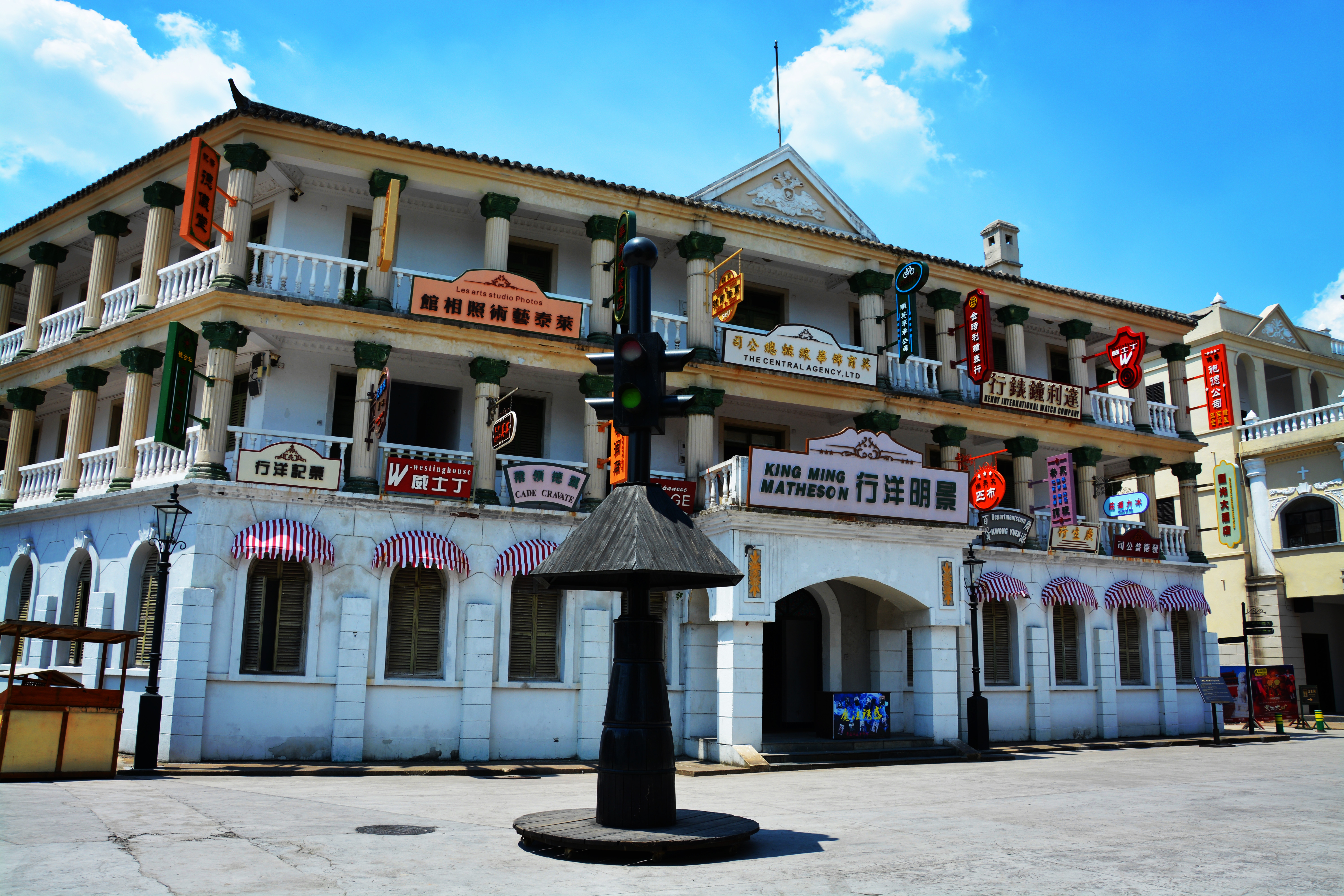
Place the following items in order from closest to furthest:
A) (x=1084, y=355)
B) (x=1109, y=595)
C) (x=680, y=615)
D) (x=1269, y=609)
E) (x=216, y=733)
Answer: (x=216, y=733)
(x=680, y=615)
(x=1109, y=595)
(x=1084, y=355)
(x=1269, y=609)

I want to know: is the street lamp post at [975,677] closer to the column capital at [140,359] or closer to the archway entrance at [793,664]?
the archway entrance at [793,664]

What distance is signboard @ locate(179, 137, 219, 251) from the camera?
18.1m

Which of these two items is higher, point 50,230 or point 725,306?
point 50,230

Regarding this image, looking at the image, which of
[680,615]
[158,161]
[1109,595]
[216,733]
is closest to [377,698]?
[216,733]

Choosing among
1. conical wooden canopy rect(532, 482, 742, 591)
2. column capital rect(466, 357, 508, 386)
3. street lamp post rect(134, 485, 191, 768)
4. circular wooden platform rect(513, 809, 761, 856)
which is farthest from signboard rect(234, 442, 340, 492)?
circular wooden platform rect(513, 809, 761, 856)

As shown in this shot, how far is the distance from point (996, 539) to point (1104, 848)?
589 inches

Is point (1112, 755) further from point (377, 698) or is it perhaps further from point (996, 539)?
point (377, 698)

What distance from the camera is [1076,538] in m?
25.3

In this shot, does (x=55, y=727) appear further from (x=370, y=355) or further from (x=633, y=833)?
(x=633, y=833)

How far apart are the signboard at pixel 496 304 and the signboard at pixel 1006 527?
10896 millimetres

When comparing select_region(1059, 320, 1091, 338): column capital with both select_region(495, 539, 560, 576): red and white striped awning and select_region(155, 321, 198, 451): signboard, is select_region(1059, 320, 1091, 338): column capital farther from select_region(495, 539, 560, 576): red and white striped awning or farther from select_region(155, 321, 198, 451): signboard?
select_region(155, 321, 198, 451): signboard

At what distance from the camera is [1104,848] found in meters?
9.52

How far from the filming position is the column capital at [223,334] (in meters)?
18.9

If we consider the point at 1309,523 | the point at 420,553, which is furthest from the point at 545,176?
the point at 1309,523
